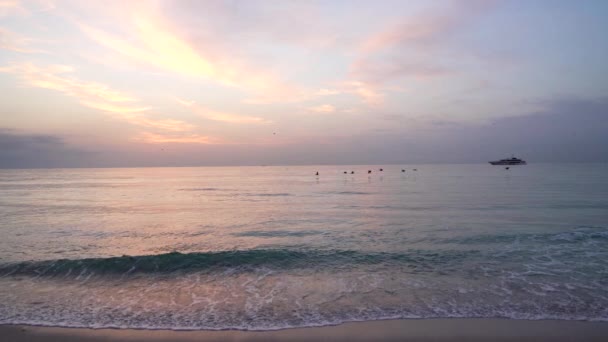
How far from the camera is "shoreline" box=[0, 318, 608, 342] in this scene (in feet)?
32.2

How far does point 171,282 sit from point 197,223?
15073mm

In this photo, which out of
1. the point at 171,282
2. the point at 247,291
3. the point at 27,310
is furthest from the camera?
the point at 171,282

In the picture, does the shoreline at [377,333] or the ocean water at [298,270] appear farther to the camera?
the ocean water at [298,270]

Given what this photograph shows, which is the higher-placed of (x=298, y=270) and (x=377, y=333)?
(x=377, y=333)

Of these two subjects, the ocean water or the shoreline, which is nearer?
the shoreline

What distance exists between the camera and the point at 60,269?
16.8 m

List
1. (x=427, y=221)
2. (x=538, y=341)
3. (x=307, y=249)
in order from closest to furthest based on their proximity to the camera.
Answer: (x=538, y=341) < (x=307, y=249) < (x=427, y=221)

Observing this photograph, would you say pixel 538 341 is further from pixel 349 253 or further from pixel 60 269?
pixel 60 269

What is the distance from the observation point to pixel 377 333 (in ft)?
33.1

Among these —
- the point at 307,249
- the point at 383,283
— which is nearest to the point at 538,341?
the point at 383,283

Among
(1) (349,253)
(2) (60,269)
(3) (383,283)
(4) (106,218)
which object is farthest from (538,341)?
(4) (106,218)

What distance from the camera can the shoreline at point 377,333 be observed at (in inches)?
387

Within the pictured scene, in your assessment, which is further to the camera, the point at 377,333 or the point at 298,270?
the point at 298,270

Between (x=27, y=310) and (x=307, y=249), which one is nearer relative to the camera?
(x=27, y=310)
